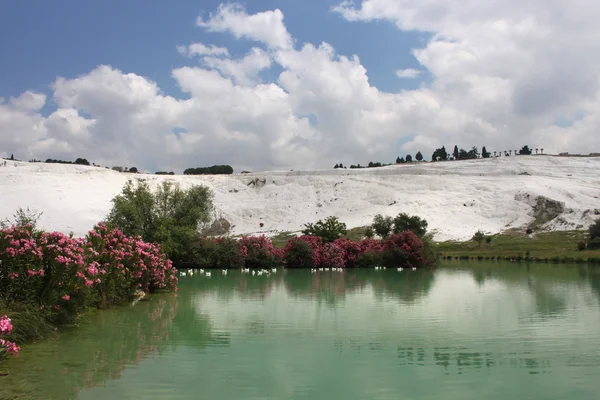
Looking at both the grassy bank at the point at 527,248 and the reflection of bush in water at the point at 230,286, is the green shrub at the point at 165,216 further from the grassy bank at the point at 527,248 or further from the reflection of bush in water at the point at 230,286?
the grassy bank at the point at 527,248

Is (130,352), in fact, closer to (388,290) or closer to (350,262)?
(388,290)

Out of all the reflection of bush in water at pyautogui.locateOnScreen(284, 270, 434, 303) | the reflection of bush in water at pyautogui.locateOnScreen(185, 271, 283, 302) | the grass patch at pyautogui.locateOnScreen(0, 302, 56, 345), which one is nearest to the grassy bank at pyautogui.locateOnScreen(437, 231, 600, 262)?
the reflection of bush in water at pyautogui.locateOnScreen(284, 270, 434, 303)

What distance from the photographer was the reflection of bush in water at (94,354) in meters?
8.62

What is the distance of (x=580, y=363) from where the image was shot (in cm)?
1043

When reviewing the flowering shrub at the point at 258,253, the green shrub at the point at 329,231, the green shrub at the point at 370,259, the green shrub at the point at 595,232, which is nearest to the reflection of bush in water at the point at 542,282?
the green shrub at the point at 370,259

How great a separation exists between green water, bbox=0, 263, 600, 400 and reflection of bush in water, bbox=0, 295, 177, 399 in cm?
3

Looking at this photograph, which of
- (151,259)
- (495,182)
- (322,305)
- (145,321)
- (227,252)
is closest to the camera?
(145,321)

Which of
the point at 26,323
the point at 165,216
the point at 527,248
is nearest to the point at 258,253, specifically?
the point at 165,216

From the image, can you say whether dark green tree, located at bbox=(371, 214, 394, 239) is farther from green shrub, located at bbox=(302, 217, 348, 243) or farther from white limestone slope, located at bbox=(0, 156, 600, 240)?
white limestone slope, located at bbox=(0, 156, 600, 240)

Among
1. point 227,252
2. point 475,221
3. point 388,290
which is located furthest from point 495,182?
point 388,290

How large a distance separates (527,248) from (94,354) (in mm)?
51323

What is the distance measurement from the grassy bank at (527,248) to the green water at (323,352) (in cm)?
2898

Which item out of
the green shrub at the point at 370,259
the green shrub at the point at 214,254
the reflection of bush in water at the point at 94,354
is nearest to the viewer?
the reflection of bush in water at the point at 94,354

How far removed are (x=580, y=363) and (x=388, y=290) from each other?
14.8m
